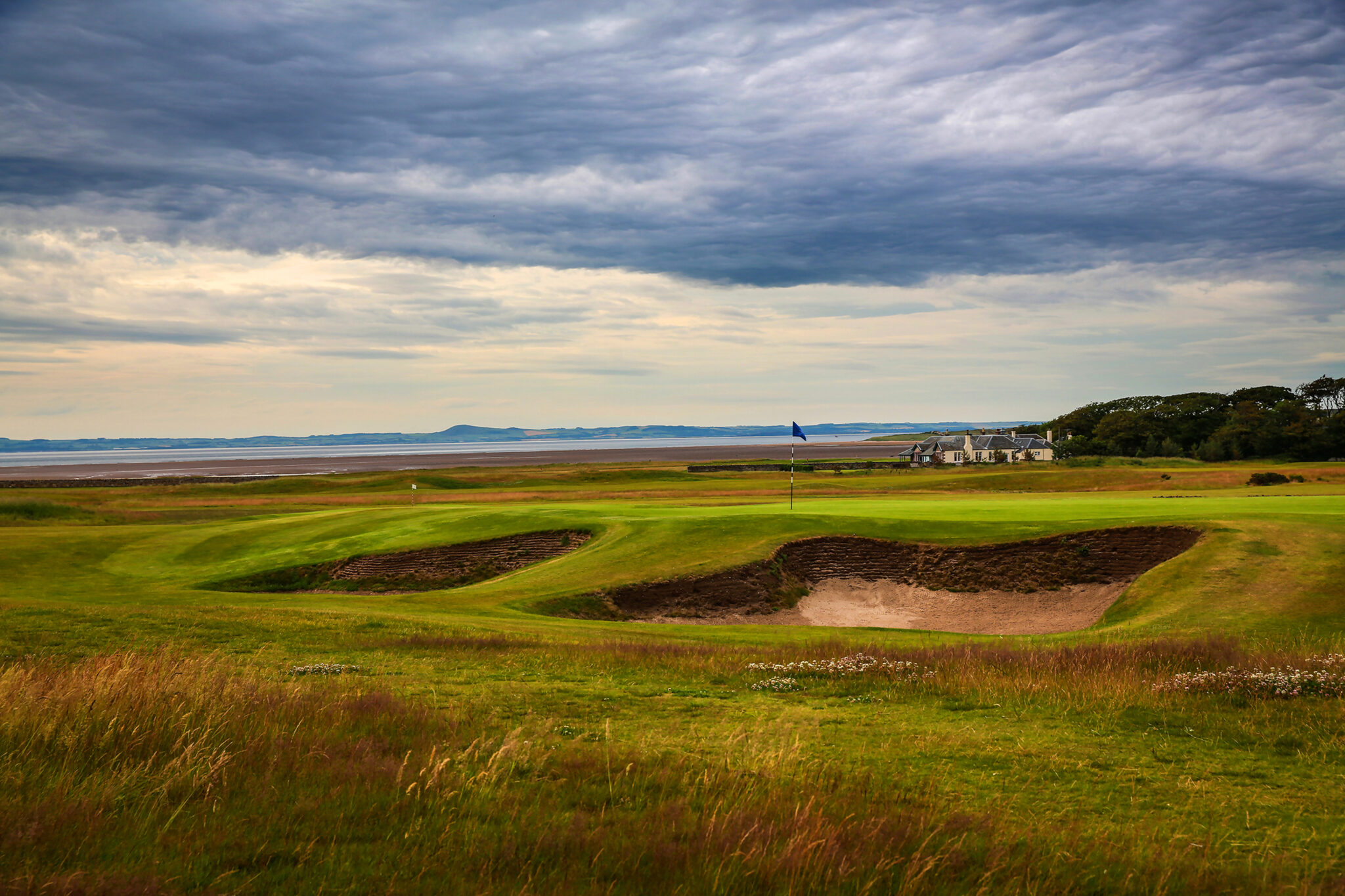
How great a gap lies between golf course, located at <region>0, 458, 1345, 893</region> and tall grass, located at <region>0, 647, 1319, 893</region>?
3cm

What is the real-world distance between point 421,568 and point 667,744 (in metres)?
28.5

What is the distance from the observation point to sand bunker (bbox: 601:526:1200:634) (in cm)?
2664

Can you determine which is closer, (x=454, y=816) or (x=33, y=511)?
(x=454, y=816)

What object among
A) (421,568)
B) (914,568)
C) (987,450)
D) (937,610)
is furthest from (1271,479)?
(987,450)

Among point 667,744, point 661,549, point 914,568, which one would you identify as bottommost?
point 914,568

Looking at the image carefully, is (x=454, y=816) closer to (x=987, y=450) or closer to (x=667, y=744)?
(x=667, y=744)

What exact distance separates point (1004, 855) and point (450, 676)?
868 cm

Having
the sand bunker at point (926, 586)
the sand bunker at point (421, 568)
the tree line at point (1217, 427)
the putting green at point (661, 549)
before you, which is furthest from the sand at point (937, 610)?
the tree line at point (1217, 427)

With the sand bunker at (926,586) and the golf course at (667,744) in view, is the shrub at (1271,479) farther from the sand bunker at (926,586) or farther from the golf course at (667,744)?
the golf course at (667,744)

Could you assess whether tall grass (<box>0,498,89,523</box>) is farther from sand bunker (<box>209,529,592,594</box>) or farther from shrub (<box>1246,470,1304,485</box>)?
shrub (<box>1246,470,1304,485</box>)

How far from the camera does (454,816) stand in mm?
5887

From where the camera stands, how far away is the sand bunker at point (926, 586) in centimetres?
2664

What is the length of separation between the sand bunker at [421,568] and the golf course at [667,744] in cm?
773

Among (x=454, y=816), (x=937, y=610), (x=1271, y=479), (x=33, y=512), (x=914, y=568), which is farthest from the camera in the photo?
(x=1271, y=479)
